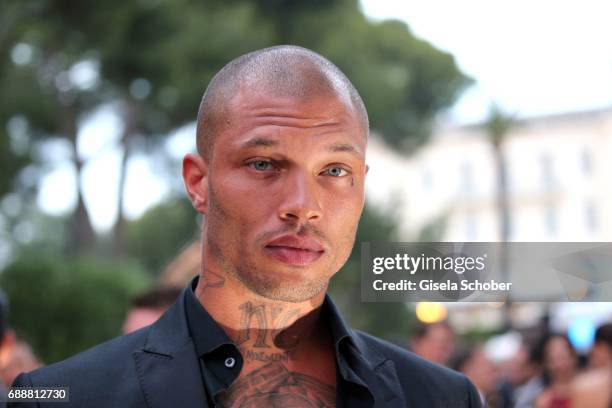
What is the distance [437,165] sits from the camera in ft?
154

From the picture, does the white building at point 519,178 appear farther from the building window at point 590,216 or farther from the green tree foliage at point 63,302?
the green tree foliage at point 63,302

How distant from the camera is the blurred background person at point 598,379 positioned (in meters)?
4.60

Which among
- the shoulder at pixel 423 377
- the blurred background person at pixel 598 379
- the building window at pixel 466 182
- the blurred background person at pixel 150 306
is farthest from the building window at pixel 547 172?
the shoulder at pixel 423 377

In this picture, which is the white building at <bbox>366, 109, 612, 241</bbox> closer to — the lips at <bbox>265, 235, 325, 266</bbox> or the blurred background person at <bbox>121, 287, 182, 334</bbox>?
the blurred background person at <bbox>121, 287, 182, 334</bbox>

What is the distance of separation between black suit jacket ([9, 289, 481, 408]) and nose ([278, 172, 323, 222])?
373mm

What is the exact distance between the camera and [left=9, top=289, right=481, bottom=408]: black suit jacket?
1.97 m

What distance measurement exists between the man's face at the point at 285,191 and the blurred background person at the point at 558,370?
452cm

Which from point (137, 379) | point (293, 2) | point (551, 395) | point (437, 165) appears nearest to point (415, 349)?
point (551, 395)

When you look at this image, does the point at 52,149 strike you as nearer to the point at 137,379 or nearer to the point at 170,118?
the point at 170,118

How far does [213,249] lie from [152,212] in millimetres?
29718

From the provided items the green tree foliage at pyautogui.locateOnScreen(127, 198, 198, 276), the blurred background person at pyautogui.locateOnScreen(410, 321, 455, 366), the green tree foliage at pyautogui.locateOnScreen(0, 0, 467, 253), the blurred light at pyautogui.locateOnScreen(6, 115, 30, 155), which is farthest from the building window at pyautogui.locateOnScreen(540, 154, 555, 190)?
the blurred background person at pyautogui.locateOnScreen(410, 321, 455, 366)

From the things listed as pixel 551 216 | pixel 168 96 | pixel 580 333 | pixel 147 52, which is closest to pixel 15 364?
pixel 580 333

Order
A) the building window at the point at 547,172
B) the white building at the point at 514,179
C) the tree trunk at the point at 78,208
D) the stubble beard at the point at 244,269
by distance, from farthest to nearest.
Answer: the building window at the point at 547,172 < the white building at the point at 514,179 < the tree trunk at the point at 78,208 < the stubble beard at the point at 244,269

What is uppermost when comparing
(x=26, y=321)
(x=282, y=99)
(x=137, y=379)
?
(x=26, y=321)
